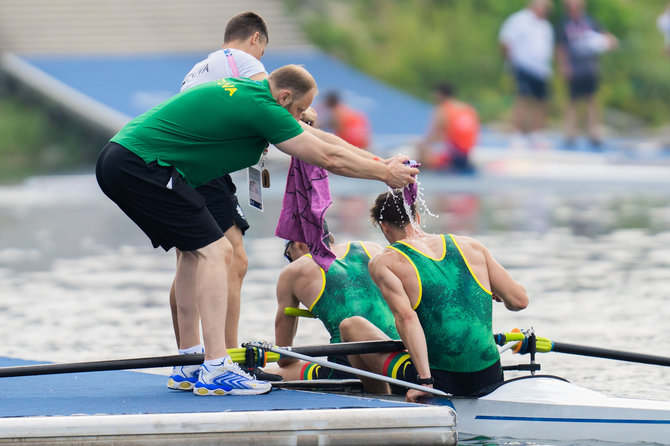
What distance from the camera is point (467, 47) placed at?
29547mm

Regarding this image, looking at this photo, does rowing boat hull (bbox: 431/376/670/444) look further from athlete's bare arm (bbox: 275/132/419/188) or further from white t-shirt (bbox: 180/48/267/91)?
white t-shirt (bbox: 180/48/267/91)

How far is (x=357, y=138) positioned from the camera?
2019cm

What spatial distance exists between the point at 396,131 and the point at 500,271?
18508 millimetres

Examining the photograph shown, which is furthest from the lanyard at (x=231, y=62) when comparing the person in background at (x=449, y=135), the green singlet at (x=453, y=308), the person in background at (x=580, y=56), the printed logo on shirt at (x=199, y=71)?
the person in background at (x=580, y=56)

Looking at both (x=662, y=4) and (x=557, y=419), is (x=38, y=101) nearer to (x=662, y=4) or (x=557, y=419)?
(x=662, y=4)

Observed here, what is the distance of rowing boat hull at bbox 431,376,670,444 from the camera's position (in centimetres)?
553

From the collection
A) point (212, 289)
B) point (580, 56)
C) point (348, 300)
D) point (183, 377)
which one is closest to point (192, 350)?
point (183, 377)

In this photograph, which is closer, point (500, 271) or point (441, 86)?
point (500, 271)

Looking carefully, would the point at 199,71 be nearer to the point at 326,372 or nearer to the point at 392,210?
the point at 392,210

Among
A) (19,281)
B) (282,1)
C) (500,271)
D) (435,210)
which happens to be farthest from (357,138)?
(500,271)

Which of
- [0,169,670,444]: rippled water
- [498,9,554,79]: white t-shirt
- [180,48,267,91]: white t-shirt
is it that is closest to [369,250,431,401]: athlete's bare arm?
[180,48,267,91]: white t-shirt

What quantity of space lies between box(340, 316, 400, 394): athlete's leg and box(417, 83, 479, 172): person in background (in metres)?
13.5

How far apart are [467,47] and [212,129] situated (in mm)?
24626

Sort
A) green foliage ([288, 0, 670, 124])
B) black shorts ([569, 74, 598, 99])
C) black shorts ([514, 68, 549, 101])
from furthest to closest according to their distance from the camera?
green foliage ([288, 0, 670, 124]), black shorts ([569, 74, 598, 99]), black shorts ([514, 68, 549, 101])
